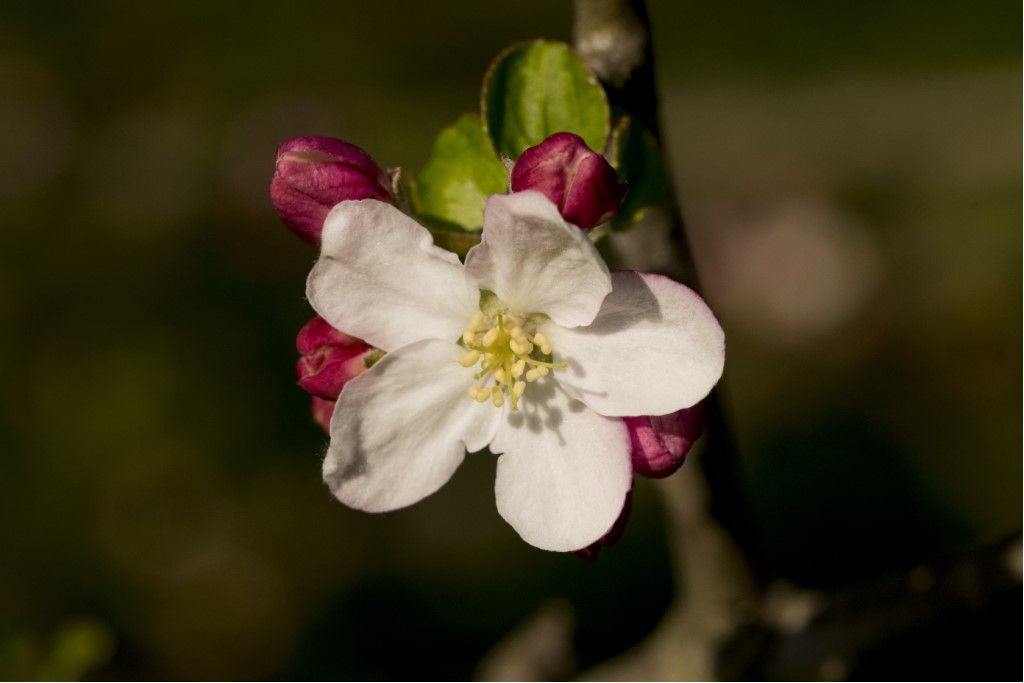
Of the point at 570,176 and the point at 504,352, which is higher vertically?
the point at 570,176

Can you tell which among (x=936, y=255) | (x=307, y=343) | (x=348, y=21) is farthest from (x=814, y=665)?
(x=348, y=21)

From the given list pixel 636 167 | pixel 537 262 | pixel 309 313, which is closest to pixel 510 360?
pixel 537 262

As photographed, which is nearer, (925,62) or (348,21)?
(925,62)

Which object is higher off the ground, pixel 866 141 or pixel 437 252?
pixel 437 252

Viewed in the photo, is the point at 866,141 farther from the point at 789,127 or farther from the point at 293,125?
the point at 293,125

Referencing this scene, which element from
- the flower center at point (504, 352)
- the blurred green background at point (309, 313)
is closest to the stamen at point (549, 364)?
the flower center at point (504, 352)

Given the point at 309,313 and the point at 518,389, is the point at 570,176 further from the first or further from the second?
the point at 309,313

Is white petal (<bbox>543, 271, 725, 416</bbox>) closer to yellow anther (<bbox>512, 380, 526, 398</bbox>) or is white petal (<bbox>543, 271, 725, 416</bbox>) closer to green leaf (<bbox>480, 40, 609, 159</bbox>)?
yellow anther (<bbox>512, 380, 526, 398</bbox>)
